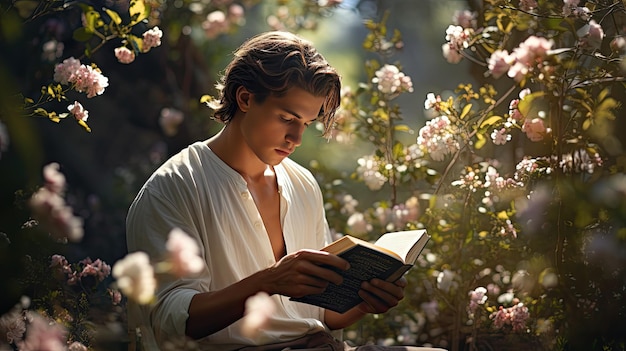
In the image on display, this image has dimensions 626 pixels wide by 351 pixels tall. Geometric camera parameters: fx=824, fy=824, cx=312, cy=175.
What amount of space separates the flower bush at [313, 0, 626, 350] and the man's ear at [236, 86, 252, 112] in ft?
2.14

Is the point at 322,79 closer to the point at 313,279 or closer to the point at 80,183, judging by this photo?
the point at 313,279

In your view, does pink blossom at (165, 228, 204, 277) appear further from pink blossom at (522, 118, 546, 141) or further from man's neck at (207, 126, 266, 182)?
pink blossom at (522, 118, 546, 141)

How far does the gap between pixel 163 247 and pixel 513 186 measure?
1193 millimetres

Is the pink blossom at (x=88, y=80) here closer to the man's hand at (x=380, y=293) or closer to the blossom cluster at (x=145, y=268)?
the man's hand at (x=380, y=293)

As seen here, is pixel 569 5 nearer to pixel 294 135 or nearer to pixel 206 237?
pixel 294 135

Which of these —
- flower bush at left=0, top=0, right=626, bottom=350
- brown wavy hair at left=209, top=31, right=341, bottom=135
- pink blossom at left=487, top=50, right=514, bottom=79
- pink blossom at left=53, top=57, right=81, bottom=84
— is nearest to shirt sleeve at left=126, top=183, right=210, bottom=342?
flower bush at left=0, top=0, right=626, bottom=350

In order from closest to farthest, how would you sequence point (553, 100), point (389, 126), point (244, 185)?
point (244, 185), point (553, 100), point (389, 126)

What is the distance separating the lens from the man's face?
2.05 metres

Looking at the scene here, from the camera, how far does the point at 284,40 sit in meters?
2.16

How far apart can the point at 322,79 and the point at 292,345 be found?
66 centimetres

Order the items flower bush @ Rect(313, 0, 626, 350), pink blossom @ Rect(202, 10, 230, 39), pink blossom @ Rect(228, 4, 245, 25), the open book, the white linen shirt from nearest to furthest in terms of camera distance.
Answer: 1. the open book
2. the white linen shirt
3. flower bush @ Rect(313, 0, 626, 350)
4. pink blossom @ Rect(202, 10, 230, 39)
5. pink blossom @ Rect(228, 4, 245, 25)

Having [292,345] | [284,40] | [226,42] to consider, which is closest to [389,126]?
[284,40]

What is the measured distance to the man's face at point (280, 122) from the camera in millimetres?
2047

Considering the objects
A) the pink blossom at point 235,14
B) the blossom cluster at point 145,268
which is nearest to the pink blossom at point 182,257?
the blossom cluster at point 145,268
